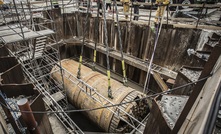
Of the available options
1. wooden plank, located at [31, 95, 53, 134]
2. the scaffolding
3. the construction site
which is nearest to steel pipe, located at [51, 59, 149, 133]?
the construction site

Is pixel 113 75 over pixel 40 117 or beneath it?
beneath

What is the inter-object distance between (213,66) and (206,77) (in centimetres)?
20

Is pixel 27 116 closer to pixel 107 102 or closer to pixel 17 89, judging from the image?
pixel 17 89

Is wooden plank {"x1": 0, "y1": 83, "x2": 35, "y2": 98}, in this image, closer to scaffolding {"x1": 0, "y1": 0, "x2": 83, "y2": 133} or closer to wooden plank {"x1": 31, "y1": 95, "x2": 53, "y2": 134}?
wooden plank {"x1": 31, "y1": 95, "x2": 53, "y2": 134}

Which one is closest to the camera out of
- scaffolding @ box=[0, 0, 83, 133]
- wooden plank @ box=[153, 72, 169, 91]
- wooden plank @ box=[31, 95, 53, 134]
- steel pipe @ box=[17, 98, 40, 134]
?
steel pipe @ box=[17, 98, 40, 134]

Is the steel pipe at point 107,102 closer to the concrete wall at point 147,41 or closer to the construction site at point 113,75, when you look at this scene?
the construction site at point 113,75

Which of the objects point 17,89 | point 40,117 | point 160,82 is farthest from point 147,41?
point 17,89

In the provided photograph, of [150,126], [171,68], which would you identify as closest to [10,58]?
[150,126]

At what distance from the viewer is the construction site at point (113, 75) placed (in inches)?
139

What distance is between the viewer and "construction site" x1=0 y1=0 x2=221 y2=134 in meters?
3.53

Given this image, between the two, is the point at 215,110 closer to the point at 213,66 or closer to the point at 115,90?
the point at 213,66

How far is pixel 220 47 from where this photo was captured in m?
2.02

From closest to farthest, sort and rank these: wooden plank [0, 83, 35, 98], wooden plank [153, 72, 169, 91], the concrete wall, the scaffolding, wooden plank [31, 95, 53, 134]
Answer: wooden plank [31, 95, 53, 134]
wooden plank [0, 83, 35, 98]
the scaffolding
wooden plank [153, 72, 169, 91]
the concrete wall

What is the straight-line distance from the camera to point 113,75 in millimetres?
12109
